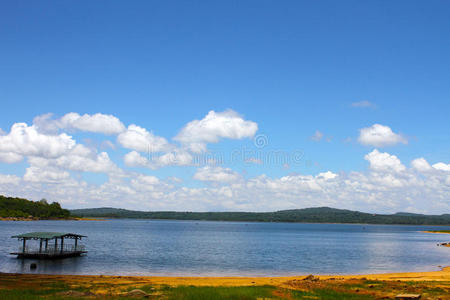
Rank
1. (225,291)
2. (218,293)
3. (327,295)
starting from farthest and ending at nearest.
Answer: (225,291)
(327,295)
(218,293)

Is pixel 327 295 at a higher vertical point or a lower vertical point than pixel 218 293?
lower

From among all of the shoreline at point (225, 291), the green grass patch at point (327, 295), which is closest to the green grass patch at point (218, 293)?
the shoreline at point (225, 291)

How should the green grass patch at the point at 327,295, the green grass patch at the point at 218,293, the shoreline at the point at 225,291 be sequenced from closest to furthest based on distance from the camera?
1. the green grass patch at the point at 218,293
2. the shoreline at the point at 225,291
3. the green grass patch at the point at 327,295

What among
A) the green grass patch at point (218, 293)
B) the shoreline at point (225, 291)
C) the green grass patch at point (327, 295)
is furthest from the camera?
the green grass patch at point (327, 295)

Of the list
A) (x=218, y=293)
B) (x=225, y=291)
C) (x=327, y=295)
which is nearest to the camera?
(x=218, y=293)

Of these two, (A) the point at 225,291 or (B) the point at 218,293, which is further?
(A) the point at 225,291

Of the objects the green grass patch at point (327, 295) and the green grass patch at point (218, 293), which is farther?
the green grass patch at point (327, 295)

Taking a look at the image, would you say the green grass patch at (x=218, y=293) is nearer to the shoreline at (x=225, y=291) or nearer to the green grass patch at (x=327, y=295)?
the shoreline at (x=225, y=291)

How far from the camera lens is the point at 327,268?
63.6m

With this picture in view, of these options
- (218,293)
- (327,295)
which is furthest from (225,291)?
(327,295)

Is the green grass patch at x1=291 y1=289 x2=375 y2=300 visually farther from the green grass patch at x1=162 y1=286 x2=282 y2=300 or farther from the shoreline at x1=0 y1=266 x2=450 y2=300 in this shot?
the green grass patch at x1=162 y1=286 x2=282 y2=300

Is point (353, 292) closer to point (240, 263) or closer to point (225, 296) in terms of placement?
point (225, 296)

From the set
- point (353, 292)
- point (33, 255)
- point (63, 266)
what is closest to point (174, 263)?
point (63, 266)

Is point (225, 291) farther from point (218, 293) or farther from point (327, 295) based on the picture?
point (327, 295)
